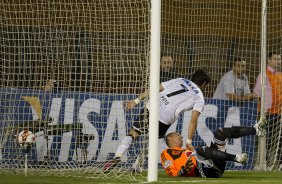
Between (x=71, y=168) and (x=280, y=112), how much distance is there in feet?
15.6

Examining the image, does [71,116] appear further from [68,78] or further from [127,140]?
[127,140]

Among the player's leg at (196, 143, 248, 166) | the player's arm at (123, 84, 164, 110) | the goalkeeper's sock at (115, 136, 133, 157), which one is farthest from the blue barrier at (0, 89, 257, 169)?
the player's leg at (196, 143, 248, 166)

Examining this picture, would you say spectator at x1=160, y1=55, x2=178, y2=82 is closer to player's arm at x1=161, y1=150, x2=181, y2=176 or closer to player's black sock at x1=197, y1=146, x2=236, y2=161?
player's arm at x1=161, y1=150, x2=181, y2=176

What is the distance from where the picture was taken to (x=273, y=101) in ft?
57.5

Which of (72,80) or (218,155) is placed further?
(72,80)

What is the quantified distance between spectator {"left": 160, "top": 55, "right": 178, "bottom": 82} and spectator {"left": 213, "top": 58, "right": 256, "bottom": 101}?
3.78 ft

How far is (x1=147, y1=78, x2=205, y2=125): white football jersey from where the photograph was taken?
49.3ft

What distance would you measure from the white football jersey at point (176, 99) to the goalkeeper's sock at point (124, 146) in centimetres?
73

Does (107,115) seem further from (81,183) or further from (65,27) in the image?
(81,183)

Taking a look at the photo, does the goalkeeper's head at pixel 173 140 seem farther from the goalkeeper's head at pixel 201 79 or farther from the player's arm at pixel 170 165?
the goalkeeper's head at pixel 201 79

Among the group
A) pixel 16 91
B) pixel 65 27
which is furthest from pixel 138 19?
pixel 16 91

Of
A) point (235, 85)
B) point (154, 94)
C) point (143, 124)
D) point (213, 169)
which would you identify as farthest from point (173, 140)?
point (235, 85)

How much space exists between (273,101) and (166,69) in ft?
7.74

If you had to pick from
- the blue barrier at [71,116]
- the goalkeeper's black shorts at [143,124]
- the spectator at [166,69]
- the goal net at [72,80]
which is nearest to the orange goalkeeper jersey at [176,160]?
the goal net at [72,80]
